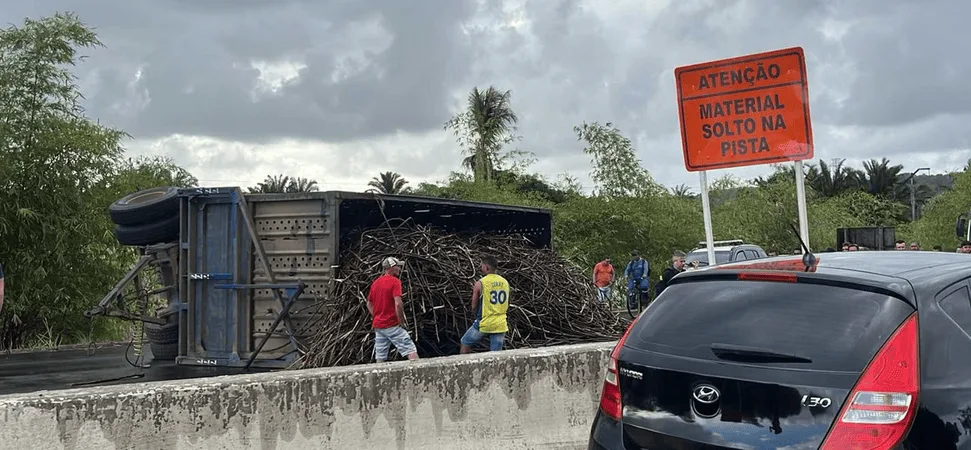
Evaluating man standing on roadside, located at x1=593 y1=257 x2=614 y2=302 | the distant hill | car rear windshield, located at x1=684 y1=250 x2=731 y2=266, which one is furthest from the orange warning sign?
the distant hill

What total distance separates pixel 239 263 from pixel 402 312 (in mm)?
2591

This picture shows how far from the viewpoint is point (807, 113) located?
30.1 feet

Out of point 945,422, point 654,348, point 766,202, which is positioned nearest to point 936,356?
point 945,422

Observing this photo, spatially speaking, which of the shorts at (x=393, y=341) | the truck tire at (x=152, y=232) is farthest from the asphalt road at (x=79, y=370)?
the shorts at (x=393, y=341)

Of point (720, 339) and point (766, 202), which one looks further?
point (766, 202)

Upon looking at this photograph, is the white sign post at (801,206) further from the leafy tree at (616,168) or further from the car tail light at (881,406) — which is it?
the leafy tree at (616,168)

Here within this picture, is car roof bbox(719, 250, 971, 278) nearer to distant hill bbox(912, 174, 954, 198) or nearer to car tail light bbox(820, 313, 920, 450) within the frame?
car tail light bbox(820, 313, 920, 450)

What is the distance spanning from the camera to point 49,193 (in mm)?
18453

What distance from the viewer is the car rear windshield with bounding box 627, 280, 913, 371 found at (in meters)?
3.52

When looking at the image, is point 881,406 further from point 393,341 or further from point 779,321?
point 393,341

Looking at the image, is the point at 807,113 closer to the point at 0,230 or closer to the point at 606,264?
the point at 606,264

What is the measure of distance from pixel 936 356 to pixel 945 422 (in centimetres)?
25

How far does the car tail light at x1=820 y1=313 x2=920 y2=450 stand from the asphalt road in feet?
28.8

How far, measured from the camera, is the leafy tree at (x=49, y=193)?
1803 cm
